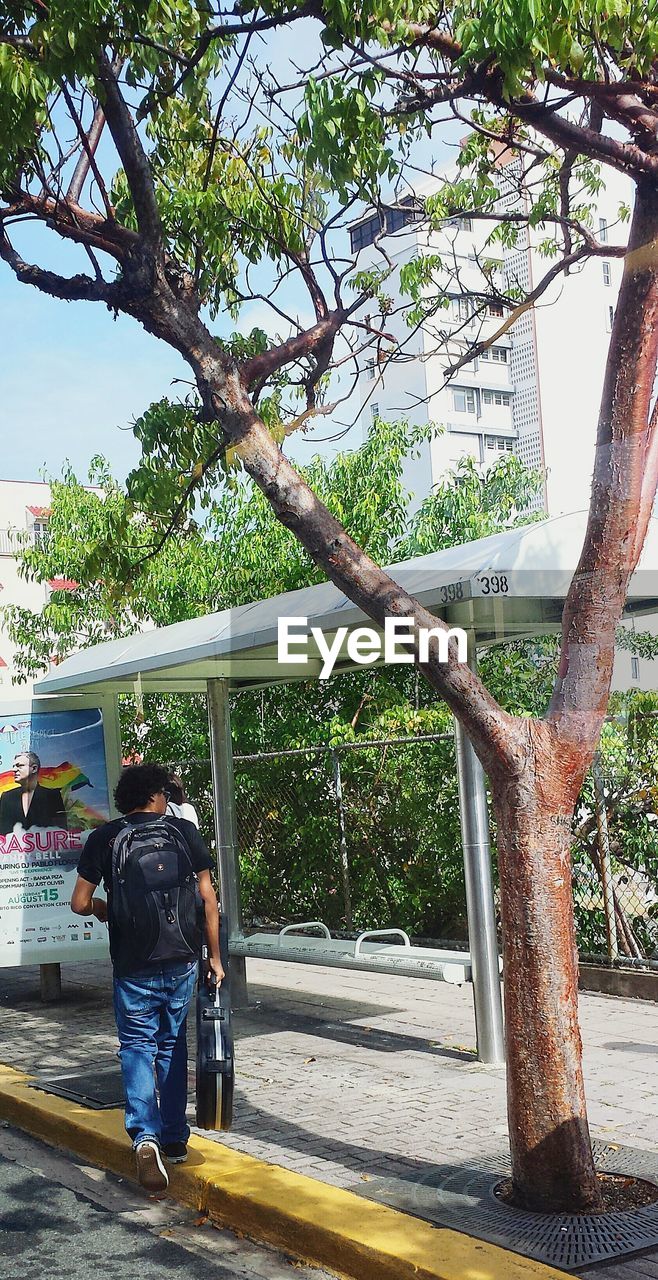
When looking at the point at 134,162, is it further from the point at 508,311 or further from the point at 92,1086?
the point at 92,1086

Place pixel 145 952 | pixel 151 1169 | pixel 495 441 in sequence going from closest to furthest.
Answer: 1. pixel 151 1169
2. pixel 145 952
3. pixel 495 441

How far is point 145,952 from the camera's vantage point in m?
5.48

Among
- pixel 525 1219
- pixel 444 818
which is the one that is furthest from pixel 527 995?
pixel 444 818

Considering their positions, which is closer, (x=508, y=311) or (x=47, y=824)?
(x=508, y=311)

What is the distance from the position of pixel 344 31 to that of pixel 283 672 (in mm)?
5796

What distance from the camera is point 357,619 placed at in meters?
7.54

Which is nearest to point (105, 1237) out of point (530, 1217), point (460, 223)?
point (530, 1217)

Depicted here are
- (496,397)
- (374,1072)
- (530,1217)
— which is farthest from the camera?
(496,397)

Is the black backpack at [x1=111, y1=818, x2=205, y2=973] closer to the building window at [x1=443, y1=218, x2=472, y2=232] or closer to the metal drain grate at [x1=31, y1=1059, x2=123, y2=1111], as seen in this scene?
the metal drain grate at [x1=31, y1=1059, x2=123, y2=1111]

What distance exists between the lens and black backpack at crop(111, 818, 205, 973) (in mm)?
5492

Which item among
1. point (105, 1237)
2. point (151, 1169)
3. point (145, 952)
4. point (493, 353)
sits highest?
point (493, 353)

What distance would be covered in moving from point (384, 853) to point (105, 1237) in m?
6.06

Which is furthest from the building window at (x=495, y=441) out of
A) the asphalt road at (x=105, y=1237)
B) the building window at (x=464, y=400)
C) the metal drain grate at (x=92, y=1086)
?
the asphalt road at (x=105, y=1237)

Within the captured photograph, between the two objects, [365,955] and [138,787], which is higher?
[138,787]
